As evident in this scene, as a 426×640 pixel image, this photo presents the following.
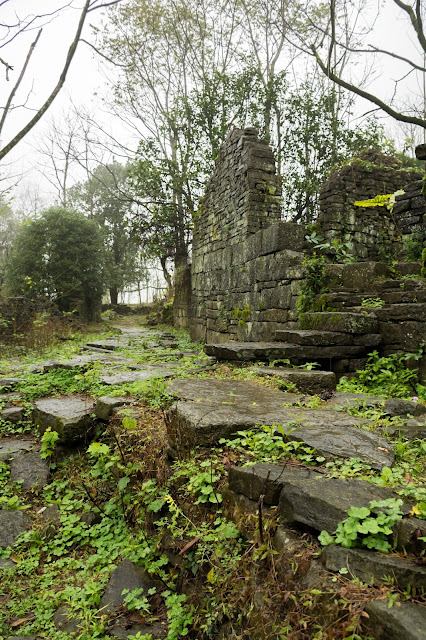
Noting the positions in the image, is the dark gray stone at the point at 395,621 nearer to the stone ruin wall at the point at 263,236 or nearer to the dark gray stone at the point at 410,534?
the dark gray stone at the point at 410,534

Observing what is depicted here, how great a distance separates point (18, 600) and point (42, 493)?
119 centimetres

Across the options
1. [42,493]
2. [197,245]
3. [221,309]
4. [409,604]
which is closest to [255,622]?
[409,604]

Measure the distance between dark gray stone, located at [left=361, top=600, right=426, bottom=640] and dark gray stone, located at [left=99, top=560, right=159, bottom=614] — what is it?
4.80 feet

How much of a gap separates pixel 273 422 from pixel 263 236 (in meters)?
4.77

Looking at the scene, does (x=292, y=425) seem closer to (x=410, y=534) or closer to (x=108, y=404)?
(x=410, y=534)

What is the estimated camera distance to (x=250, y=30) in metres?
17.4

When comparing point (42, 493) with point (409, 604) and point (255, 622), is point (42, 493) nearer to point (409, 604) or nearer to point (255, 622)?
point (255, 622)

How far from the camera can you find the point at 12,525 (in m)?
3.09

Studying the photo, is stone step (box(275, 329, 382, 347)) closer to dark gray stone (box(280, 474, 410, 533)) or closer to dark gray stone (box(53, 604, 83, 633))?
dark gray stone (box(280, 474, 410, 533))

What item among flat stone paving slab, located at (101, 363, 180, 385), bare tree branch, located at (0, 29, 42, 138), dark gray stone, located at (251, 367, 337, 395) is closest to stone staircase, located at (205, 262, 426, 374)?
dark gray stone, located at (251, 367, 337, 395)

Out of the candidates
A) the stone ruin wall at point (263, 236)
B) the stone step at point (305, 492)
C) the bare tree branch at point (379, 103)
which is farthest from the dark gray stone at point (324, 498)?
the bare tree branch at point (379, 103)

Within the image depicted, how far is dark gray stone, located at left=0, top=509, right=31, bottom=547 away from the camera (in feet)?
9.75

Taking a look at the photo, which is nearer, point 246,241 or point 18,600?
point 18,600

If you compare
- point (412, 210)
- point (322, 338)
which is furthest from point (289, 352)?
point (412, 210)
